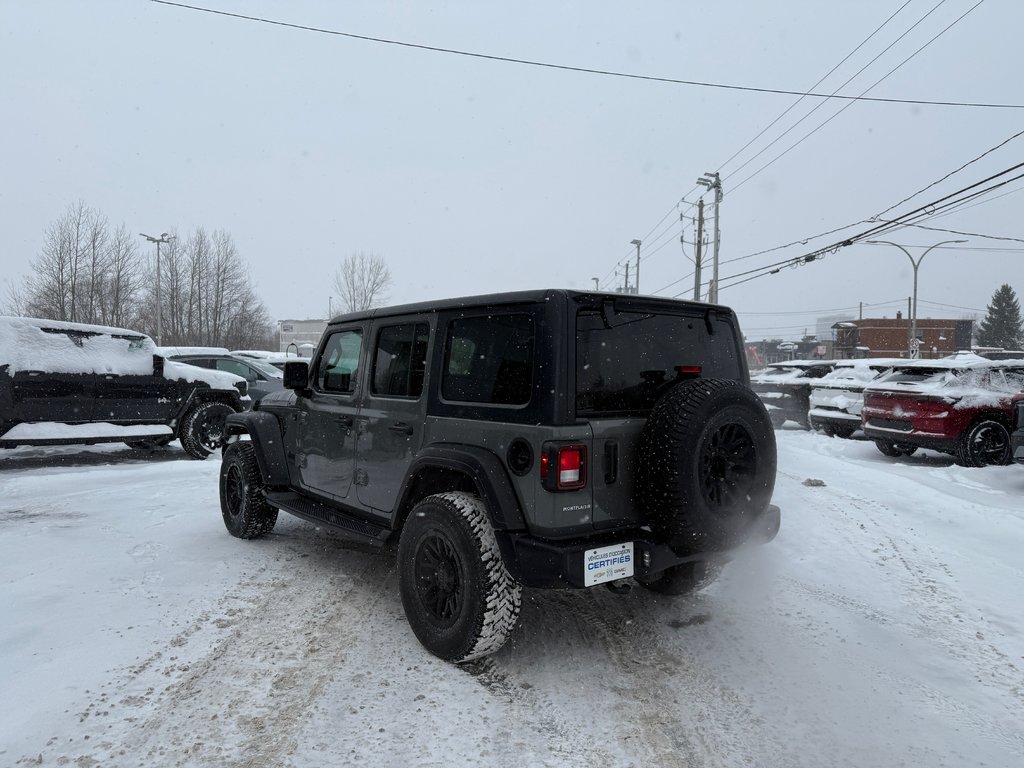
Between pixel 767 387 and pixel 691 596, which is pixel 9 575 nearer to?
pixel 691 596

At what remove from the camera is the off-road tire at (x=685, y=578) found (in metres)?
4.09

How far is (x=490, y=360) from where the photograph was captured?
3457 mm

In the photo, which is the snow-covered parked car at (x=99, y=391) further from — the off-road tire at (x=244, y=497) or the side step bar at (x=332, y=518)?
the side step bar at (x=332, y=518)

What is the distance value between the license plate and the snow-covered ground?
0.55m

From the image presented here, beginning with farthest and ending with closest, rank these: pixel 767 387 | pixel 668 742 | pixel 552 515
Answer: pixel 767 387 → pixel 552 515 → pixel 668 742

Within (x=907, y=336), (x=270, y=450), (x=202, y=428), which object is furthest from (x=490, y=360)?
(x=907, y=336)

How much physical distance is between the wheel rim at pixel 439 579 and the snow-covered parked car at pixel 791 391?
11950mm

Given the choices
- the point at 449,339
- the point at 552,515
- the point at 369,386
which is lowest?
the point at 552,515

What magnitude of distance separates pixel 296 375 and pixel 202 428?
561 centimetres

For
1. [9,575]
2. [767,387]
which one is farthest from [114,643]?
[767,387]

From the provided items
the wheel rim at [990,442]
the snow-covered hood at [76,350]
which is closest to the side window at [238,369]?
the snow-covered hood at [76,350]

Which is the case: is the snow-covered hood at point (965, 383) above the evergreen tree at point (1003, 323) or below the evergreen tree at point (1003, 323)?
below

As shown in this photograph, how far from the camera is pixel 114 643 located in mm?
3434

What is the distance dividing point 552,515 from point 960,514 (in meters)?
5.22
